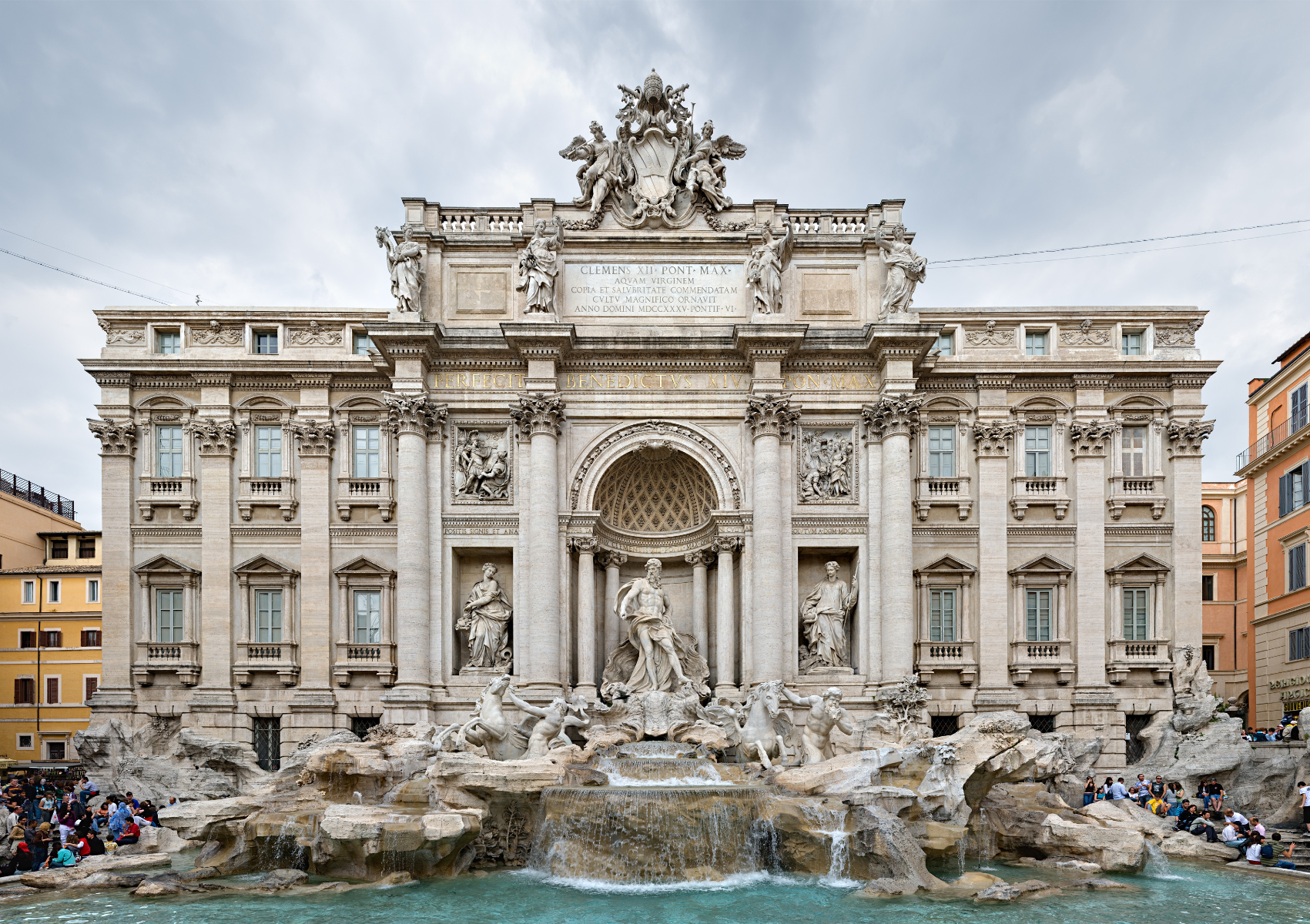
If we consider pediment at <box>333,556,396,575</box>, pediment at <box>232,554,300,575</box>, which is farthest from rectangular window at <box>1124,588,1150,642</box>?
pediment at <box>232,554,300,575</box>

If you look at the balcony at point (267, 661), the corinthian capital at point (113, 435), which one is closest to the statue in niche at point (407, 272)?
the corinthian capital at point (113, 435)

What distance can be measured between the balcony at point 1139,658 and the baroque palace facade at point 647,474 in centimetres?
12

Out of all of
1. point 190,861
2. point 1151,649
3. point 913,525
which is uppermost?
point 913,525

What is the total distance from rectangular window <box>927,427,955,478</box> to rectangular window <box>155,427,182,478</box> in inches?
878

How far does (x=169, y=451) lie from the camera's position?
89.8 ft

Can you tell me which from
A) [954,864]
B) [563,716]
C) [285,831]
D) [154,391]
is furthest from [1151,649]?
[154,391]

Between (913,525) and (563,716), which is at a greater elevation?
(913,525)

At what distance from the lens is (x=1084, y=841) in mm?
18297

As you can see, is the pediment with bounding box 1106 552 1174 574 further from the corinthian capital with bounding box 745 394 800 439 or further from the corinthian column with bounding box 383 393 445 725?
the corinthian column with bounding box 383 393 445 725

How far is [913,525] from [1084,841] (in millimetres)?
10375

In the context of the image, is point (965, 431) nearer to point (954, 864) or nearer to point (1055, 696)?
point (1055, 696)

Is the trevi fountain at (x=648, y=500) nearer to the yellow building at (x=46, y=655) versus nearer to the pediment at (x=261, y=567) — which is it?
the pediment at (x=261, y=567)

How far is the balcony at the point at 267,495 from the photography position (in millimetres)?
26922

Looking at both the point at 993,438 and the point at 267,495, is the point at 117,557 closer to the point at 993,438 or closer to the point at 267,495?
the point at 267,495
